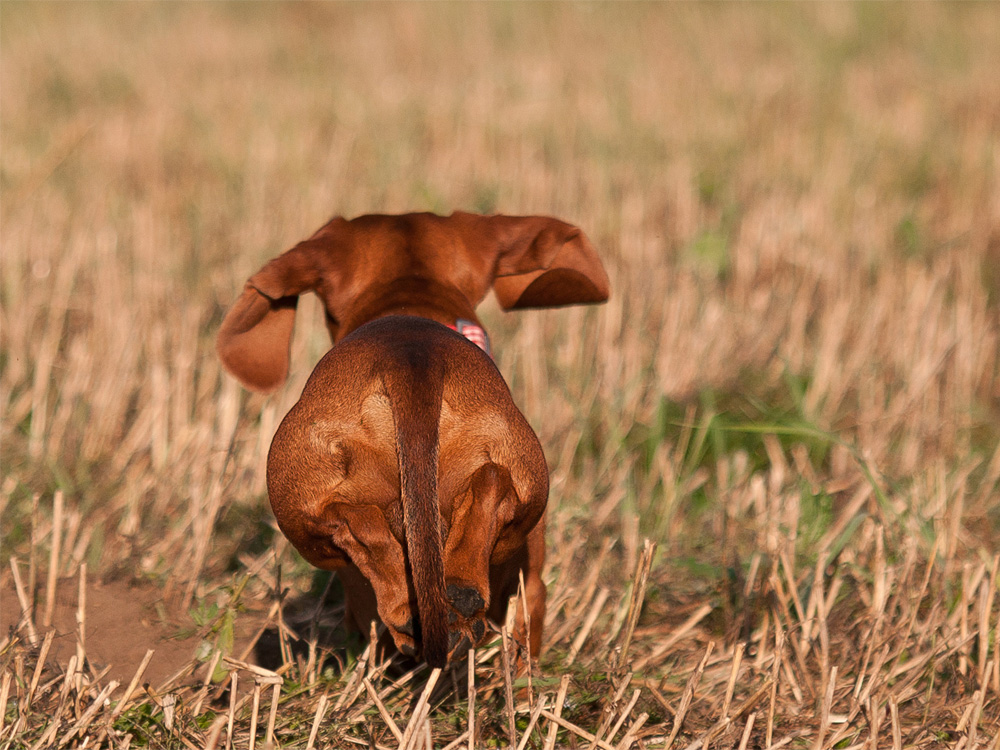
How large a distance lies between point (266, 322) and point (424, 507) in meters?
0.99

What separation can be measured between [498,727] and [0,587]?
1474mm

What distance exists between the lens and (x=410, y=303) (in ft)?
8.90

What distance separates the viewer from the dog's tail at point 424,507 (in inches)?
82.5

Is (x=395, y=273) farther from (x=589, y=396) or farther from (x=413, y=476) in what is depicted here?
(x=589, y=396)

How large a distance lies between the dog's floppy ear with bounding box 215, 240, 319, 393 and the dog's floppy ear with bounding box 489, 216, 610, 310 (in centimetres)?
50

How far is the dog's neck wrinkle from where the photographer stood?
2.69 metres

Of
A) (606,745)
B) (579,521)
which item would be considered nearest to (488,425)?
(606,745)

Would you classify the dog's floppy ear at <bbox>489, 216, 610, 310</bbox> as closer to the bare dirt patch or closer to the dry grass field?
the dry grass field

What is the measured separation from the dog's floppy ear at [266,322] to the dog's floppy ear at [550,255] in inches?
19.5

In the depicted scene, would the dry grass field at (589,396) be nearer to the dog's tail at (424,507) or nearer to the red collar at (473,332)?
the dog's tail at (424,507)

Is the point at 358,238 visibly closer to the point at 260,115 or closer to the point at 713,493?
the point at 713,493

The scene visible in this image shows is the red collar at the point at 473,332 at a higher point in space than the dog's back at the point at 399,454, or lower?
higher

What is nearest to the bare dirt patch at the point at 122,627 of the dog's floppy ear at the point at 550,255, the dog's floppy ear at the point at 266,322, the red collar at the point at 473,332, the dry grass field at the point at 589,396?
the dry grass field at the point at 589,396

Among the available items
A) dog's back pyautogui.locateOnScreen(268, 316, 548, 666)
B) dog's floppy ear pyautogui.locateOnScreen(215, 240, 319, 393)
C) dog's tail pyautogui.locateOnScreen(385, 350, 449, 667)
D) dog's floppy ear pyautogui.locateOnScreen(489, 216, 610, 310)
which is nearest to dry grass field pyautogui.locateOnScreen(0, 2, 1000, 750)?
dog's tail pyautogui.locateOnScreen(385, 350, 449, 667)
